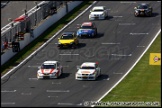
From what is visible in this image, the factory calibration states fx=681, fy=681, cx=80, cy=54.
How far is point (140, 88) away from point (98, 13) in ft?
98.9

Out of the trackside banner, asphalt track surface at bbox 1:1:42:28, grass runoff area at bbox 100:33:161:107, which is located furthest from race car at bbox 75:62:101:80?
asphalt track surface at bbox 1:1:42:28

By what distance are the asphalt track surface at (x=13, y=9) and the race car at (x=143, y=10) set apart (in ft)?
58.0

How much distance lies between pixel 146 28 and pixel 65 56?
593 inches

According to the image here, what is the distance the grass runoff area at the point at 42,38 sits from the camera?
72.1 metres

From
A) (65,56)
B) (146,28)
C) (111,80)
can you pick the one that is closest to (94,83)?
(111,80)

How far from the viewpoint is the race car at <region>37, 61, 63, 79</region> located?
216 ft

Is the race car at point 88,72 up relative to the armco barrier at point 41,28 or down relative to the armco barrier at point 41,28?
down

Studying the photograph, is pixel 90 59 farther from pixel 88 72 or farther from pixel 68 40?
pixel 88 72

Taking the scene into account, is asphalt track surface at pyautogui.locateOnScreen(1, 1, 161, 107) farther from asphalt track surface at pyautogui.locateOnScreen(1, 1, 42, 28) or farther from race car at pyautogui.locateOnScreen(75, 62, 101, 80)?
asphalt track surface at pyautogui.locateOnScreen(1, 1, 42, 28)

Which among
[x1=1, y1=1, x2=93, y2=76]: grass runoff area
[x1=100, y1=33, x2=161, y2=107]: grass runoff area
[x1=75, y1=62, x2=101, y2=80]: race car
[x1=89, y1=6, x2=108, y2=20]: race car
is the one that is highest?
[x1=89, y1=6, x2=108, y2=20]: race car

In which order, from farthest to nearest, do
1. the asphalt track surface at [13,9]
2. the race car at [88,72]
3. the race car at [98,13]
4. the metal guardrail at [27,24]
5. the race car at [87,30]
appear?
the asphalt track surface at [13,9]
the race car at [98,13]
the race car at [87,30]
the metal guardrail at [27,24]
the race car at [88,72]

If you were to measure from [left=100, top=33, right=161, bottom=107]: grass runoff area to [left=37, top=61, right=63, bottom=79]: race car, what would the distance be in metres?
6.45

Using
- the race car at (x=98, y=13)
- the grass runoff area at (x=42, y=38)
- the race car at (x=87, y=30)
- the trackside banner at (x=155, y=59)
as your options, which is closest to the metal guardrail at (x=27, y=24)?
the grass runoff area at (x=42, y=38)

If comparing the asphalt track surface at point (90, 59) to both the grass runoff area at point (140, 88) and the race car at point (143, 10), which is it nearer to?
the race car at point (143, 10)
